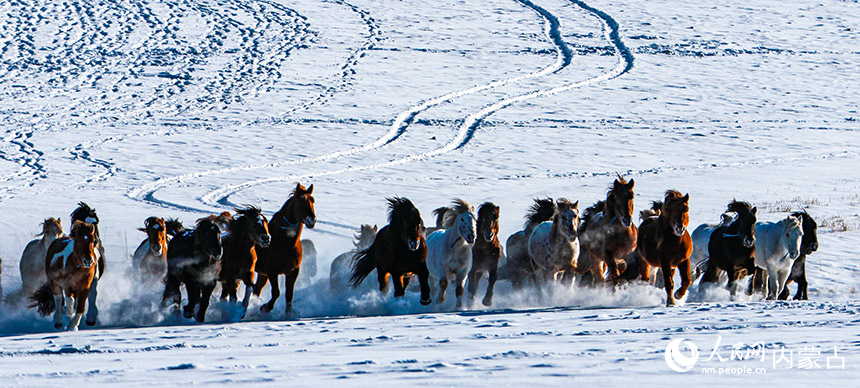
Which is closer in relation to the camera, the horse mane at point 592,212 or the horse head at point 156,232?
the horse head at point 156,232

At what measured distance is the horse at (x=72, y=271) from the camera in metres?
9.30

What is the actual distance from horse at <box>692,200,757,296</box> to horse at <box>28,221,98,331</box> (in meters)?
5.92

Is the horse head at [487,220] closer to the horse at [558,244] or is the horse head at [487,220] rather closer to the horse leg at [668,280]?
the horse at [558,244]

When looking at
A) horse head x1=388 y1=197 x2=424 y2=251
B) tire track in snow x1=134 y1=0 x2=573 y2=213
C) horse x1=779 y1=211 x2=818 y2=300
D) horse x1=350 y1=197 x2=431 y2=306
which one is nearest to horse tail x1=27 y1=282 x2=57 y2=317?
horse x1=350 y1=197 x2=431 y2=306

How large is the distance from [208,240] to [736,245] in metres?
5.03

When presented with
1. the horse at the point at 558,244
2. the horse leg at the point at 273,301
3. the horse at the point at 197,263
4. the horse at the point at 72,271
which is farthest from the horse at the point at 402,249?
the horse at the point at 72,271

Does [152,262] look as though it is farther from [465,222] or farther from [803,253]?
[803,253]

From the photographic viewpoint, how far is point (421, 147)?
26281 millimetres

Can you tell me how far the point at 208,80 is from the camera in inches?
1325

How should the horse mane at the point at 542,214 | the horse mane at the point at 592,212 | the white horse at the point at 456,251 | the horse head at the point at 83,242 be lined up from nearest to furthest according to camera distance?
the horse head at the point at 83,242, the white horse at the point at 456,251, the horse mane at the point at 592,212, the horse mane at the point at 542,214

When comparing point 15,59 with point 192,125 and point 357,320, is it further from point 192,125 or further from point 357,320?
point 357,320

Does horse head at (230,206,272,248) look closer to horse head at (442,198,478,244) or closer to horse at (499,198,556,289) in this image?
horse head at (442,198,478,244)

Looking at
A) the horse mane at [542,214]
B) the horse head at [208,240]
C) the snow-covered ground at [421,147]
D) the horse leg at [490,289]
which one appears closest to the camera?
the snow-covered ground at [421,147]

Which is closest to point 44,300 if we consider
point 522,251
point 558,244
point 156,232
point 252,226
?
point 156,232
